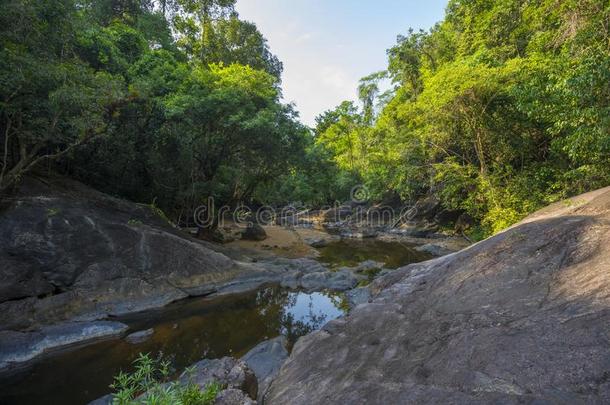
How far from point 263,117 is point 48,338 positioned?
435 inches

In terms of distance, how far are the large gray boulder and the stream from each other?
298cm

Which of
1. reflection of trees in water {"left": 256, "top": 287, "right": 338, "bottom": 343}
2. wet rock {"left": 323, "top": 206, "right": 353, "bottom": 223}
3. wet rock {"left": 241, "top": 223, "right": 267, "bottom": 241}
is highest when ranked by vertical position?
wet rock {"left": 323, "top": 206, "right": 353, "bottom": 223}

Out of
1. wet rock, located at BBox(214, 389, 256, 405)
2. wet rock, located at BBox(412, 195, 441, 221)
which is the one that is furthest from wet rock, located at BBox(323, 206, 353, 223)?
wet rock, located at BBox(214, 389, 256, 405)

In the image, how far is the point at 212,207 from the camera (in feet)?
63.6

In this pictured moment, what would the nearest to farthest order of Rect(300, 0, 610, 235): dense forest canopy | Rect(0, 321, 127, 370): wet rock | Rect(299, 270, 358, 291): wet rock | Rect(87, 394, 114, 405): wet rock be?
Rect(87, 394, 114, 405): wet rock → Rect(0, 321, 127, 370): wet rock → Rect(300, 0, 610, 235): dense forest canopy → Rect(299, 270, 358, 291): wet rock

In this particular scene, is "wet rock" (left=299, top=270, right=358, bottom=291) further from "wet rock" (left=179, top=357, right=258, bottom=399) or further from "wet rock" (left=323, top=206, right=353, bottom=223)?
"wet rock" (left=323, top=206, right=353, bottom=223)

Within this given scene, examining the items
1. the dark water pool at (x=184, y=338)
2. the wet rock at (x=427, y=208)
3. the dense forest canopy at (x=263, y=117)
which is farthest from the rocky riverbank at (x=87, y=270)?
the wet rock at (x=427, y=208)

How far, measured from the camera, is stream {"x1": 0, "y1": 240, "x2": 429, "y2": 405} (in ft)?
20.5

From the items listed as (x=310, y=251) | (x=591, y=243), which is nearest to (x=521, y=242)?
(x=591, y=243)

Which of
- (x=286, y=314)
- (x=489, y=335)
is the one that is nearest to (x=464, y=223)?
(x=286, y=314)

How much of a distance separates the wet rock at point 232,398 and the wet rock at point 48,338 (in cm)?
581

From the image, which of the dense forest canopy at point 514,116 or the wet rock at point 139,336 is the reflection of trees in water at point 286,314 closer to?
the wet rock at point 139,336

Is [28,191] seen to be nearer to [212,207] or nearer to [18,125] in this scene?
[18,125]

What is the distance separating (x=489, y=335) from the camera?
3.85 m
